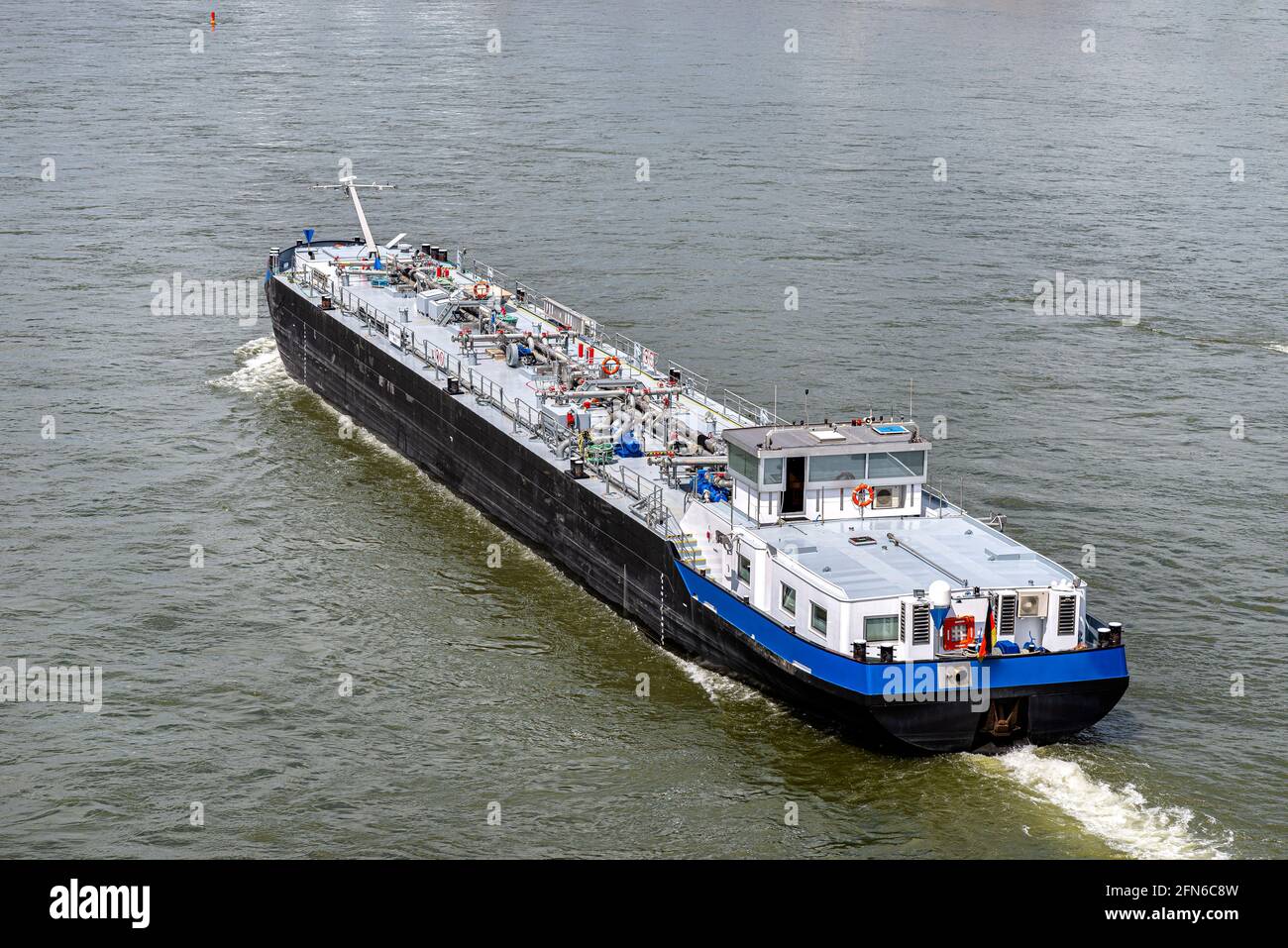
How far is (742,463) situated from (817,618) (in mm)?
5686

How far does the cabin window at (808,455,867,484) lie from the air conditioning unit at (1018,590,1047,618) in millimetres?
6447

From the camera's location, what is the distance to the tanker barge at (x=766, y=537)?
1427 inches

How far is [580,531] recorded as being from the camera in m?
46.7

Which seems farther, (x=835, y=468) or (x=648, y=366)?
(x=648, y=366)

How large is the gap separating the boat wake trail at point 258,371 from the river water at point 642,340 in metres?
0.31

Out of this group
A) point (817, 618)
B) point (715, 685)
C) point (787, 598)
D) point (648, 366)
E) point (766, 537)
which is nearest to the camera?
point (817, 618)

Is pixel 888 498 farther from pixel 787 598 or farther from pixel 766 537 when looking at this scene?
pixel 787 598

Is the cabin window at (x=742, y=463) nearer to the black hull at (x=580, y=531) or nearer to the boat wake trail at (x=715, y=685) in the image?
the black hull at (x=580, y=531)

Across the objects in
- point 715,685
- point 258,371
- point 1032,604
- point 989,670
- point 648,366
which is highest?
point 648,366

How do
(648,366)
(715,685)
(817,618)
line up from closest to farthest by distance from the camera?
(817,618) → (715,685) → (648,366)

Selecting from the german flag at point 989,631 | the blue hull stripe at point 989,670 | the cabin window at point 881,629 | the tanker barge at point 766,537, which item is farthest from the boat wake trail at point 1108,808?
the cabin window at point 881,629

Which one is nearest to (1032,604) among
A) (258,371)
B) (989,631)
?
(989,631)

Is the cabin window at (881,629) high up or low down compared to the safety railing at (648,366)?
down

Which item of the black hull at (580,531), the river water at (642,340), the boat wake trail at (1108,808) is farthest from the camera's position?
the black hull at (580,531)
